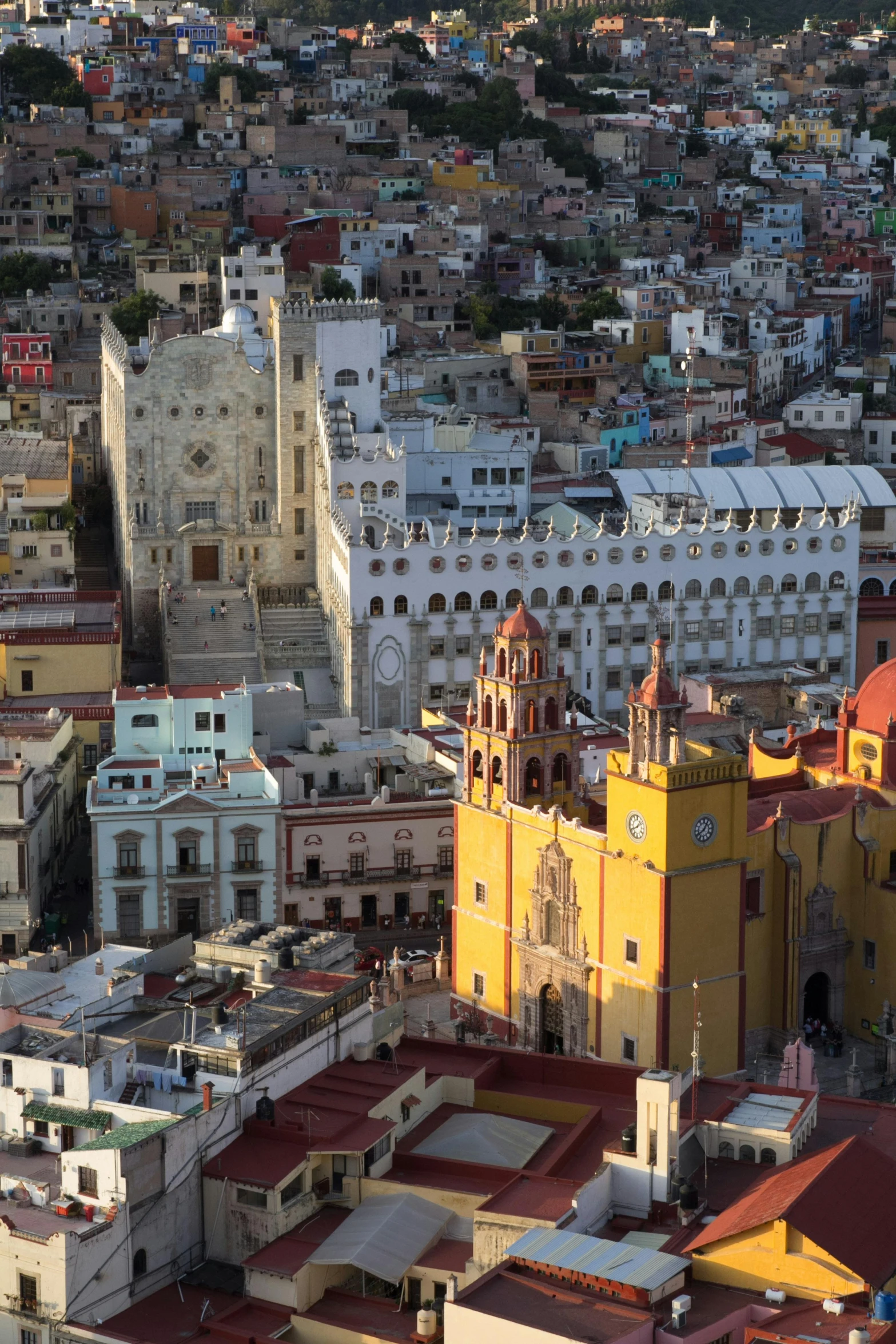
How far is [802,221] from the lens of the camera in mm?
176500

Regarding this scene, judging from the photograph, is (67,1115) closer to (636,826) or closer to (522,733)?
(636,826)

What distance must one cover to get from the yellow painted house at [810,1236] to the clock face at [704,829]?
34.6ft

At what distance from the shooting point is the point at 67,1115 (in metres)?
54.8

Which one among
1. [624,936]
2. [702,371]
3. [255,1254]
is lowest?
[255,1254]

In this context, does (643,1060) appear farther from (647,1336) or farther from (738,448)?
(738,448)

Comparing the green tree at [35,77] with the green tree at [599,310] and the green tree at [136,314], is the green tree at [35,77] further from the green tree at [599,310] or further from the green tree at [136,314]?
the green tree at [136,314]

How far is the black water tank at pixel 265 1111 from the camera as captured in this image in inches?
2186

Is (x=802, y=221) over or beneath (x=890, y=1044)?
over

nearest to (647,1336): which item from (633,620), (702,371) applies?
(633,620)

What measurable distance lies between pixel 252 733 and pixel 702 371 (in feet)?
187

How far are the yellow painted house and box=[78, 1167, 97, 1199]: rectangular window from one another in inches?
457

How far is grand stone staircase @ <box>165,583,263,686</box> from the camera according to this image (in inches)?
3593

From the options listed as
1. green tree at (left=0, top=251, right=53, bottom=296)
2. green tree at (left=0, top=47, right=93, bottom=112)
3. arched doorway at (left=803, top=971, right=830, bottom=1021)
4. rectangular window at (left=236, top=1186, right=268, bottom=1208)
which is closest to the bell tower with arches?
arched doorway at (left=803, top=971, right=830, bottom=1021)

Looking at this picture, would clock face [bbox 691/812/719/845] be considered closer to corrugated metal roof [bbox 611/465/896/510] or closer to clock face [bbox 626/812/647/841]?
clock face [bbox 626/812/647/841]
